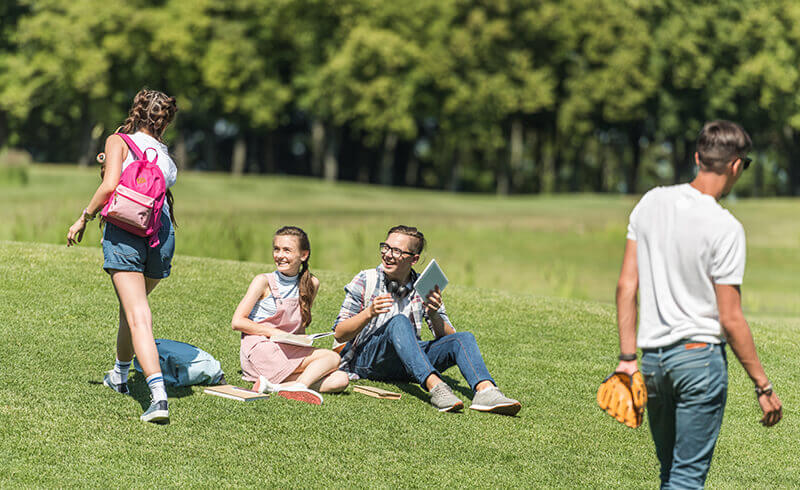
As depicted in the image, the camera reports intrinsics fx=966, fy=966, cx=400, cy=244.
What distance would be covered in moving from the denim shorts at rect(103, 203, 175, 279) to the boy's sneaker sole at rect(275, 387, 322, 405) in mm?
1360

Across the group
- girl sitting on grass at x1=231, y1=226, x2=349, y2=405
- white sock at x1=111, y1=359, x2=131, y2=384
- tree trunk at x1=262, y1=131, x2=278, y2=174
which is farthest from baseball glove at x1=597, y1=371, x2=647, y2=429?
tree trunk at x1=262, y1=131, x2=278, y2=174

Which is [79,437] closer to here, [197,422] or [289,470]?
[197,422]

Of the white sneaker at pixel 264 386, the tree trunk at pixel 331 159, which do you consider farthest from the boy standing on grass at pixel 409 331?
the tree trunk at pixel 331 159

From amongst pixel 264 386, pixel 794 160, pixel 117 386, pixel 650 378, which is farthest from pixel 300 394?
pixel 794 160

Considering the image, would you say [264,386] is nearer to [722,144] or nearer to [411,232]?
[411,232]

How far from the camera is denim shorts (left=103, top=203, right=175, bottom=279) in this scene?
6.37 metres

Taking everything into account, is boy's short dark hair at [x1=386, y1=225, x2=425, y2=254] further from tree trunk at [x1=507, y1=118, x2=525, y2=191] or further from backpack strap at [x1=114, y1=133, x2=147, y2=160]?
tree trunk at [x1=507, y1=118, x2=525, y2=191]

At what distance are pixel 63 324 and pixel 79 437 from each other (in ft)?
10.2

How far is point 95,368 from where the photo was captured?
7688 millimetres

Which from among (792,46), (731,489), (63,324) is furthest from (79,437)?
(792,46)

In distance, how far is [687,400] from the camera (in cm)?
440

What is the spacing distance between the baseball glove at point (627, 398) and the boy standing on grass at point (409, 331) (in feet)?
8.41

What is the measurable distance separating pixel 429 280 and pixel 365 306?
2.37ft

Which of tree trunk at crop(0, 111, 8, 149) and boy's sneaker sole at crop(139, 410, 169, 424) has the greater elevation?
tree trunk at crop(0, 111, 8, 149)
